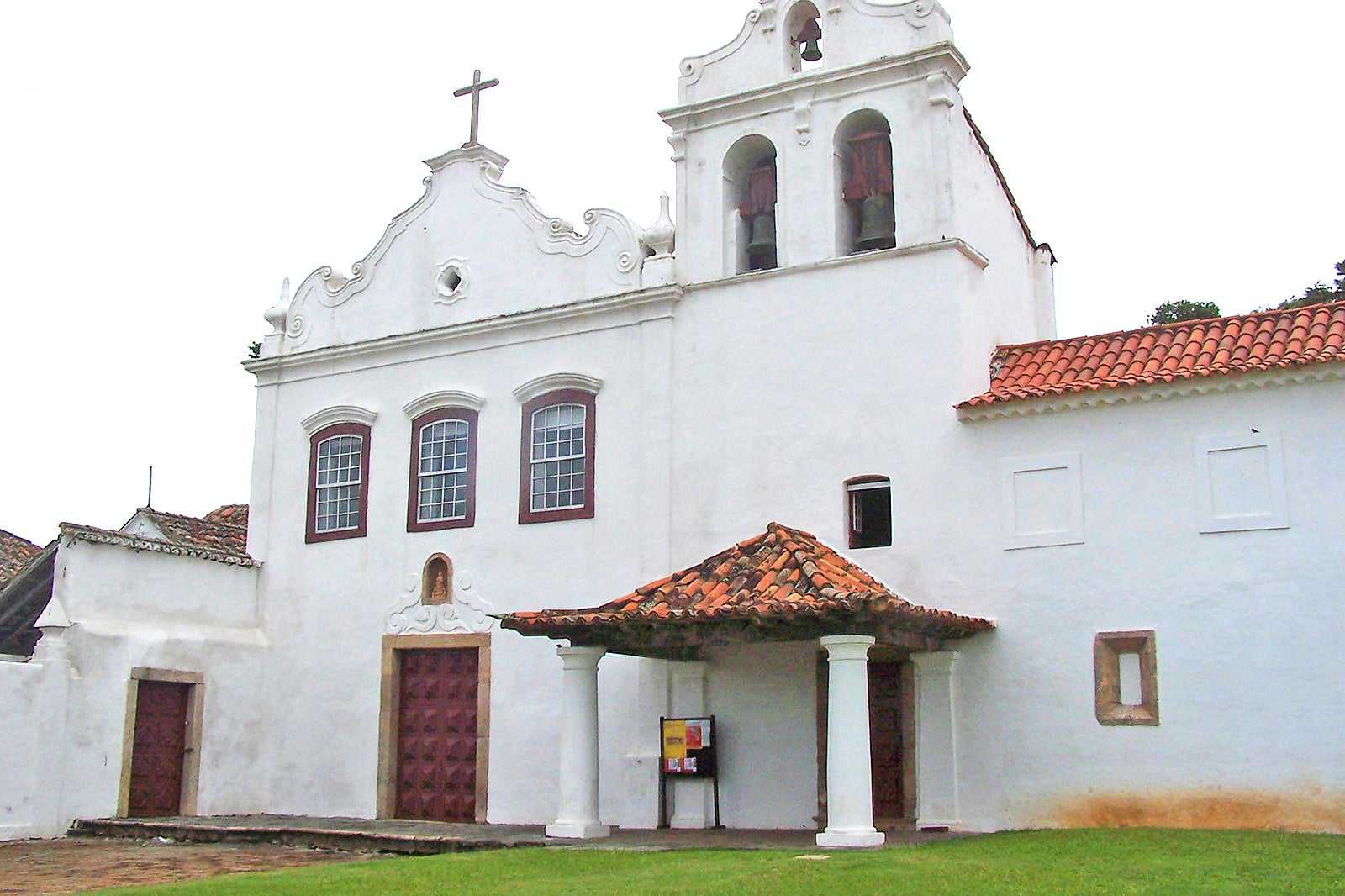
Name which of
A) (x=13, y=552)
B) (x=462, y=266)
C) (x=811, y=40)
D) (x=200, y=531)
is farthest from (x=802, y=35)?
(x=13, y=552)

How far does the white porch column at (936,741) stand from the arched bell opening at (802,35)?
7.04 metres

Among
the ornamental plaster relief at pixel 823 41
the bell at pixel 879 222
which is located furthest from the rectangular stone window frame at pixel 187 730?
the bell at pixel 879 222

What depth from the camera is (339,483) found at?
1944 centimetres

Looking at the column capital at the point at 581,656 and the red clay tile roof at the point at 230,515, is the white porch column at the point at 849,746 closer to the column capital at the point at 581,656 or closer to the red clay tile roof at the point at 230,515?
the column capital at the point at 581,656

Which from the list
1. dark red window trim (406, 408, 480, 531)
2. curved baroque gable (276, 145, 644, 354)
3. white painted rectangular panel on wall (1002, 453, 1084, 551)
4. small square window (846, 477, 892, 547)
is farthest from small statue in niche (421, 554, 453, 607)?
white painted rectangular panel on wall (1002, 453, 1084, 551)

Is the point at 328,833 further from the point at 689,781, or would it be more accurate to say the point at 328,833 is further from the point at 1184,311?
the point at 1184,311

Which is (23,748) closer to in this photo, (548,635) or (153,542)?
(153,542)

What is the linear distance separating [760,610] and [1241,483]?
4.79 metres

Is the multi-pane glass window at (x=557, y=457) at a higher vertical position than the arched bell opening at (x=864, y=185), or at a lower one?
lower

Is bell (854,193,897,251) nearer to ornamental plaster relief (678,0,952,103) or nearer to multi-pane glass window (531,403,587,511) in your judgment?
ornamental plaster relief (678,0,952,103)

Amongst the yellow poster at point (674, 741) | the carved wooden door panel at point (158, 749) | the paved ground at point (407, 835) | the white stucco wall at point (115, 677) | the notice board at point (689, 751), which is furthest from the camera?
the carved wooden door panel at point (158, 749)

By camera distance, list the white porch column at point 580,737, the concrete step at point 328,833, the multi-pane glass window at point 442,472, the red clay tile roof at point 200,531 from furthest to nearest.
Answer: the red clay tile roof at point 200,531 < the multi-pane glass window at point 442,472 < the white porch column at point 580,737 < the concrete step at point 328,833

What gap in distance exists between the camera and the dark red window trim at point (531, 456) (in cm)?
1736

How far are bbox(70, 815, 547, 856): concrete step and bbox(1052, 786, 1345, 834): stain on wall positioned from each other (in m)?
5.28
